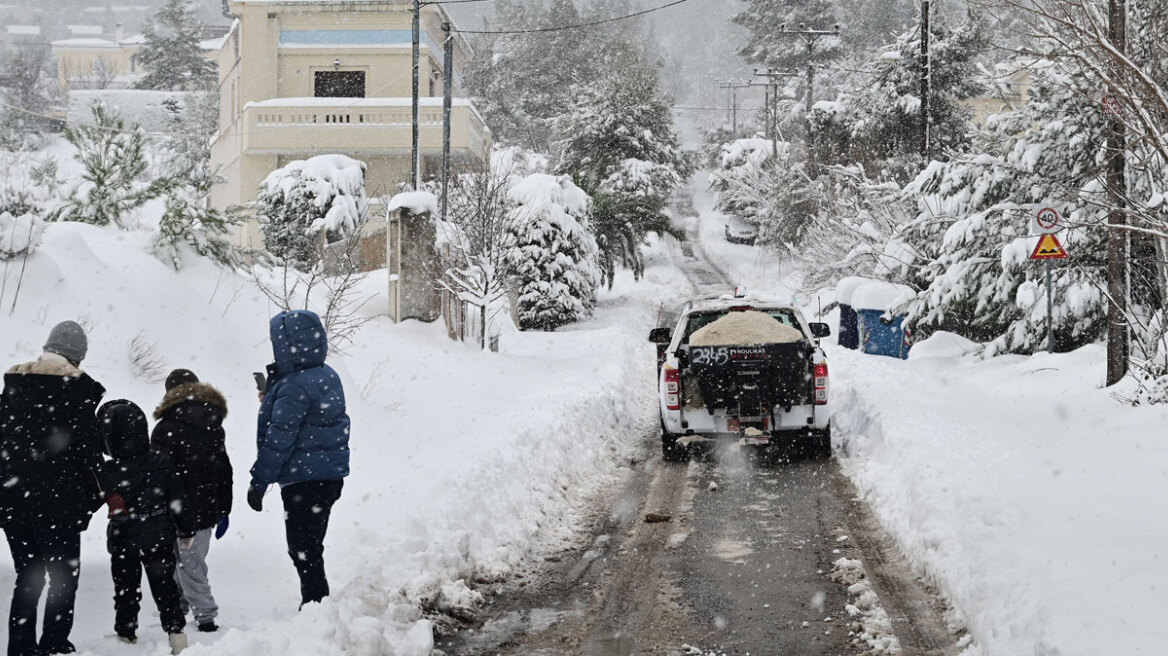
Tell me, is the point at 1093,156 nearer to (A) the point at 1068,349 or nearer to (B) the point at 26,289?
(A) the point at 1068,349

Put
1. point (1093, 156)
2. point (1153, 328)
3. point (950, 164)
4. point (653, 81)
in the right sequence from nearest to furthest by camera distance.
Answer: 1. point (1153, 328)
2. point (1093, 156)
3. point (950, 164)
4. point (653, 81)

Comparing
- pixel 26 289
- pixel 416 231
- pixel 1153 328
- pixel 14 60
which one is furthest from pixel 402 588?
pixel 14 60

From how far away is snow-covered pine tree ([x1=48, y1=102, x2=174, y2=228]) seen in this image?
487 inches

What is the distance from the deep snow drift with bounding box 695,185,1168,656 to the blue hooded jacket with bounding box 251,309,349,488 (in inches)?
142

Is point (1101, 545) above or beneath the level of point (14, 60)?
beneath

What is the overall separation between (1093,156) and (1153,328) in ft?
14.7

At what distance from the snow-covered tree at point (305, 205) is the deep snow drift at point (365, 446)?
7432mm


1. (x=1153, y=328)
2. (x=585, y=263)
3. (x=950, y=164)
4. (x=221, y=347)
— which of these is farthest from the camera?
(x=585, y=263)

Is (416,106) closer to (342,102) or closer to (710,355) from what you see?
(342,102)

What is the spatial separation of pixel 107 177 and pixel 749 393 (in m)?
7.79

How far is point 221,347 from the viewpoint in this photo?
11195mm

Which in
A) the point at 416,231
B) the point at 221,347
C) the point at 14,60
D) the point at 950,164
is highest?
the point at 14,60

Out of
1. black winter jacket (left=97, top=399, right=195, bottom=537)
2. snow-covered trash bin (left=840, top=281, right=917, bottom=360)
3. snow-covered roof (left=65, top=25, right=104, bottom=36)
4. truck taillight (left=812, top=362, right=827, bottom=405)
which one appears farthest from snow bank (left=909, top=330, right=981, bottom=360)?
snow-covered roof (left=65, top=25, right=104, bottom=36)

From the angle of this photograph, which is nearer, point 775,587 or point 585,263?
point 775,587
